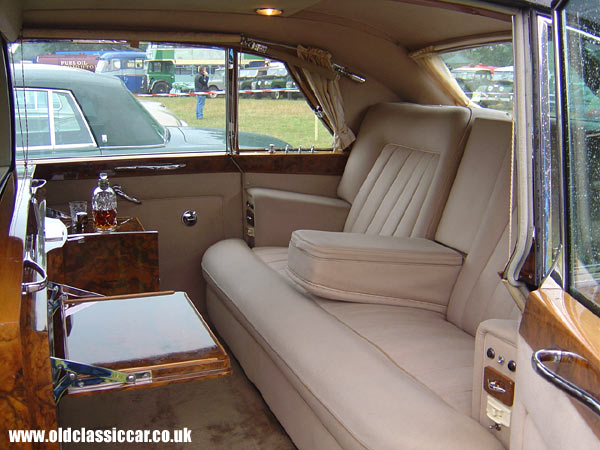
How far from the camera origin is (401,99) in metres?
4.01

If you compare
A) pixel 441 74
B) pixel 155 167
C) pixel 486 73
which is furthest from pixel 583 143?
pixel 155 167

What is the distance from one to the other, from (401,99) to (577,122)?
283 centimetres

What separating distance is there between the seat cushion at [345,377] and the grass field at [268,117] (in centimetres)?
108

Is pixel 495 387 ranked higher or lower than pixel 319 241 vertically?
lower

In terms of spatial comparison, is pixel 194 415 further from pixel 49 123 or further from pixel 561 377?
pixel 561 377

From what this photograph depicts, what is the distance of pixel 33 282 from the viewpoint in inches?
56.1

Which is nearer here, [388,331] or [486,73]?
[388,331]

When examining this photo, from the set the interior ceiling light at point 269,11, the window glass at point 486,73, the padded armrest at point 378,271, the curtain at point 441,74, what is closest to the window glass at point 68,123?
the interior ceiling light at point 269,11

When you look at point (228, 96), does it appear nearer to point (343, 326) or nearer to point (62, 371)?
point (343, 326)

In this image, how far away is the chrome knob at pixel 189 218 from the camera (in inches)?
144

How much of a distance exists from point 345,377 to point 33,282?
3.28 feet

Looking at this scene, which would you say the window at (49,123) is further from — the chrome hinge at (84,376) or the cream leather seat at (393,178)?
the chrome hinge at (84,376)

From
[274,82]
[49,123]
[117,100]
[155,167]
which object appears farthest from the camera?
[274,82]

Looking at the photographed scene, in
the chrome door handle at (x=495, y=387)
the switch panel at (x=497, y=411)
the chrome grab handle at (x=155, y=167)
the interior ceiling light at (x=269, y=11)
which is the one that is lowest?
the switch panel at (x=497, y=411)
